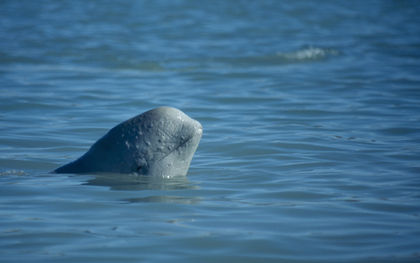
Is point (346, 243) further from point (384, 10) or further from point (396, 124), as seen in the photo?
point (384, 10)

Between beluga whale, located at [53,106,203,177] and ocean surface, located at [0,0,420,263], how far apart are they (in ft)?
0.43

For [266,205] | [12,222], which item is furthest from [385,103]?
[12,222]

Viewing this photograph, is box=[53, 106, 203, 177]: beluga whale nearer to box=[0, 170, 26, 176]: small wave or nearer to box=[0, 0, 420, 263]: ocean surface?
box=[0, 0, 420, 263]: ocean surface

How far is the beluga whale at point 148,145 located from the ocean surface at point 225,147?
0.43 feet

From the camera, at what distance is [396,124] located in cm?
983

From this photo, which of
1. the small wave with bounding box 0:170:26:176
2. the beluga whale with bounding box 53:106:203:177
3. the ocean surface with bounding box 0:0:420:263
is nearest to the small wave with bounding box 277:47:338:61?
the ocean surface with bounding box 0:0:420:263

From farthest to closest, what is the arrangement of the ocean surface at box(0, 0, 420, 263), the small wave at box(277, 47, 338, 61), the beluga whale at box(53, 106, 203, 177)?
the small wave at box(277, 47, 338, 61) → the beluga whale at box(53, 106, 203, 177) → the ocean surface at box(0, 0, 420, 263)

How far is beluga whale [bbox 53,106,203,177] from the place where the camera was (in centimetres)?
638

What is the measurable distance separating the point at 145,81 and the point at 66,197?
29.3 feet

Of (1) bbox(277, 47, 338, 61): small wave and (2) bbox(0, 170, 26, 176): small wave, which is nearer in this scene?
(2) bbox(0, 170, 26, 176): small wave

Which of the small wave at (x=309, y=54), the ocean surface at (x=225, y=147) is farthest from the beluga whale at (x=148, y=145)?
the small wave at (x=309, y=54)

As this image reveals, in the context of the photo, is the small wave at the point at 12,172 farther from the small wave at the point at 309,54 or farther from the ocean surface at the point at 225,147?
the small wave at the point at 309,54

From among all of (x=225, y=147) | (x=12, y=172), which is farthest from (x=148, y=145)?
(x=225, y=147)

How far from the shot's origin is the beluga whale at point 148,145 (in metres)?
6.38
